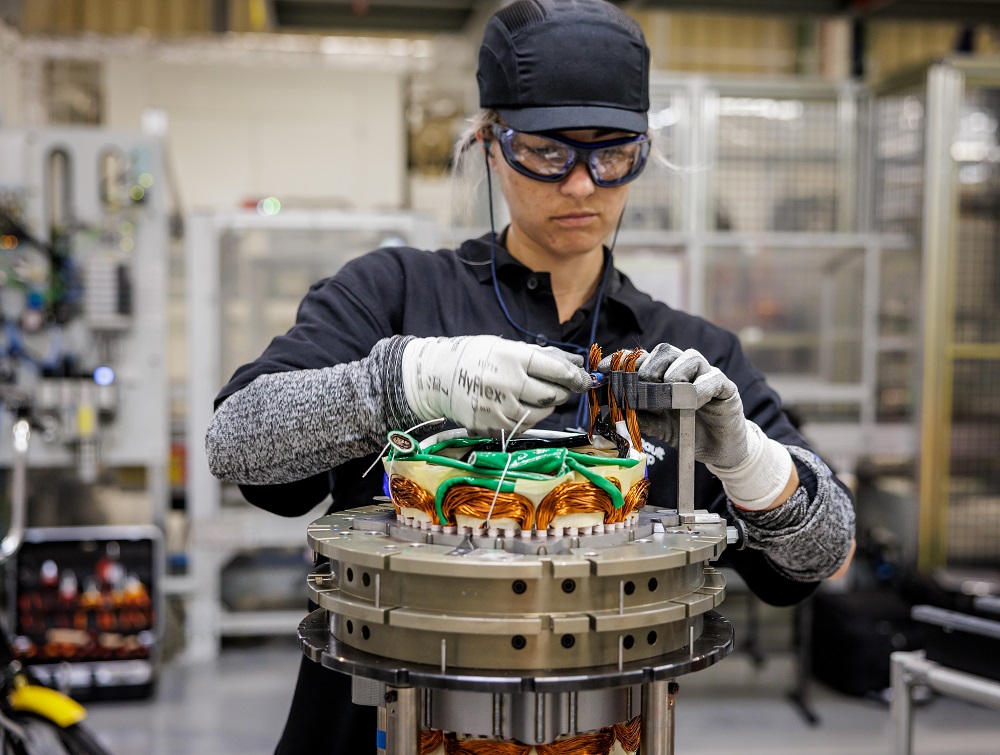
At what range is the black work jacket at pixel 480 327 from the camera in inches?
46.8

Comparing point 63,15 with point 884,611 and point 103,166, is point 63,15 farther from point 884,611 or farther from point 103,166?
point 884,611

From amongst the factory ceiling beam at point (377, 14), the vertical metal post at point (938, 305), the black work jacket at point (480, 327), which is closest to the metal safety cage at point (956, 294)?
the vertical metal post at point (938, 305)

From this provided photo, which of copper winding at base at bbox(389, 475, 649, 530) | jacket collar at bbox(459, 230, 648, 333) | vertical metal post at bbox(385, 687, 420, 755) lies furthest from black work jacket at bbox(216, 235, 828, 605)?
vertical metal post at bbox(385, 687, 420, 755)

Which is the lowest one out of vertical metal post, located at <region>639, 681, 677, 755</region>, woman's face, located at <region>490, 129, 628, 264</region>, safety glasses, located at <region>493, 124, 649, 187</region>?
vertical metal post, located at <region>639, 681, 677, 755</region>

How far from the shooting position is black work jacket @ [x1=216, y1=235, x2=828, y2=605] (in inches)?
46.8

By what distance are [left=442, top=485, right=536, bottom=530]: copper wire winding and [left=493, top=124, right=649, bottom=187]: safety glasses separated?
1.51ft

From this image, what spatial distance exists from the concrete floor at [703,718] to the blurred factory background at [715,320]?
1cm

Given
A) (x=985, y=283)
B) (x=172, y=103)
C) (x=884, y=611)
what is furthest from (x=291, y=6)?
(x=884, y=611)

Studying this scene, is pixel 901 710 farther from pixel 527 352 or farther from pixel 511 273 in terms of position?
pixel 527 352

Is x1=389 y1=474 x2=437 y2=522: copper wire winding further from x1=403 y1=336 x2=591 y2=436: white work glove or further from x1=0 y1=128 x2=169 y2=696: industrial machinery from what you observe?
x1=0 y1=128 x2=169 y2=696: industrial machinery

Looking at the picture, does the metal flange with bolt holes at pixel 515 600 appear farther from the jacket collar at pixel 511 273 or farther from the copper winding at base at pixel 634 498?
the jacket collar at pixel 511 273

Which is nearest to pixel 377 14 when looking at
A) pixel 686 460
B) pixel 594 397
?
pixel 594 397

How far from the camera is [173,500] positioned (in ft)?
15.0

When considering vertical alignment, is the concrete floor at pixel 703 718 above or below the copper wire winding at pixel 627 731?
below
